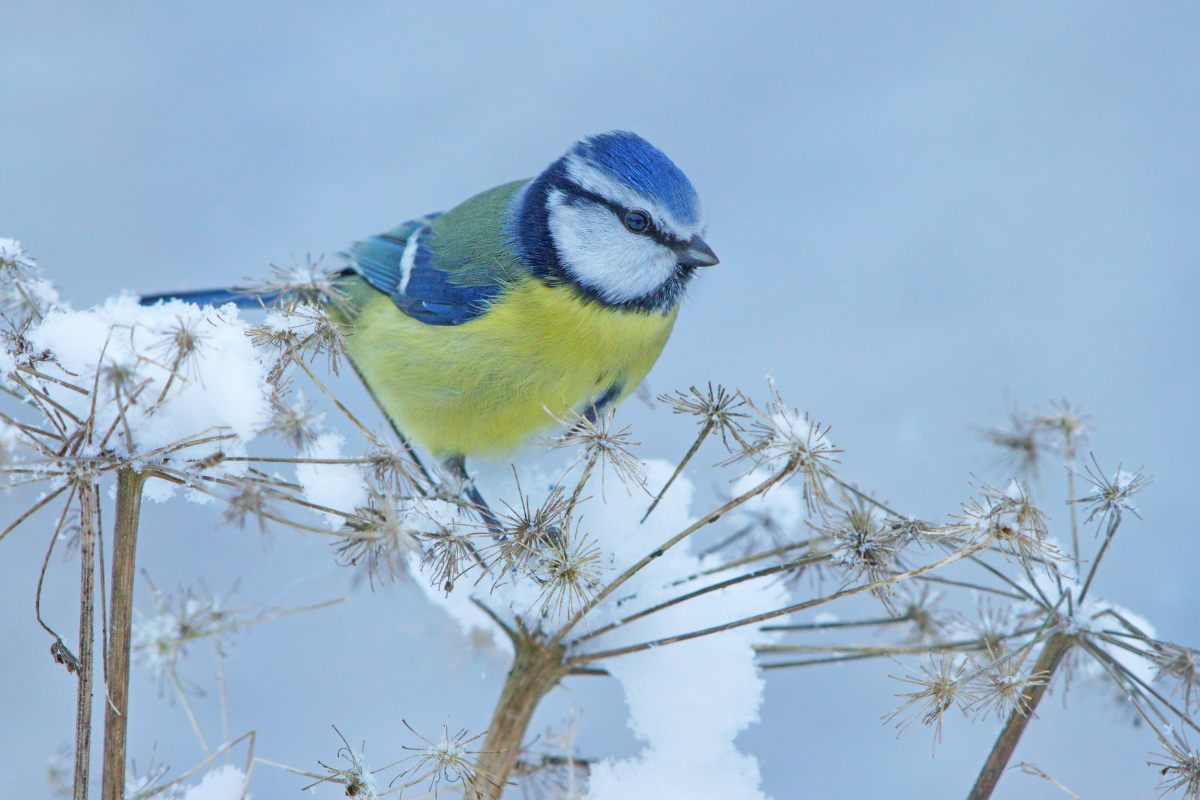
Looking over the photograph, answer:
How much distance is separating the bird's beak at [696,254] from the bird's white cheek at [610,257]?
1 centimetres

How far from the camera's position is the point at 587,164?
946 millimetres

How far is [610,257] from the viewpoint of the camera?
0.94 meters

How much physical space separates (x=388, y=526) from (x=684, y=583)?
29 cm

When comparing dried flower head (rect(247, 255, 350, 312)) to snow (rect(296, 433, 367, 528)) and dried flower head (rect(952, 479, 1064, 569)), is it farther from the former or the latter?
dried flower head (rect(952, 479, 1064, 569))

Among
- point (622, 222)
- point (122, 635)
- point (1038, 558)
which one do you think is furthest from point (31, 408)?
point (1038, 558)

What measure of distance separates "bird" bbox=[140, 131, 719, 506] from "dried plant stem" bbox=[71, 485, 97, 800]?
0.48 metres

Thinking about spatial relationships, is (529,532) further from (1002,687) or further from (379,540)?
(1002,687)

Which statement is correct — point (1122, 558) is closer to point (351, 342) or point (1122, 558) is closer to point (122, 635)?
point (351, 342)

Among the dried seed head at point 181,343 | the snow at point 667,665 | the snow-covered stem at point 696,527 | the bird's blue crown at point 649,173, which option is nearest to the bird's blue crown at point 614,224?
the bird's blue crown at point 649,173

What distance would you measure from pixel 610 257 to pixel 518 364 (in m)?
0.16

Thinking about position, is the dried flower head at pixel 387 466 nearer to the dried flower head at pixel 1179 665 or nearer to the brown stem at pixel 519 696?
the brown stem at pixel 519 696

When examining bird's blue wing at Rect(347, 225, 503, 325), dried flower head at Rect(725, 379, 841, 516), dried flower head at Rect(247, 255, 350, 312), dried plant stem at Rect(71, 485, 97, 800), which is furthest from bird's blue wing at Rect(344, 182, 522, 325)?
dried plant stem at Rect(71, 485, 97, 800)

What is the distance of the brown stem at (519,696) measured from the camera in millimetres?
659

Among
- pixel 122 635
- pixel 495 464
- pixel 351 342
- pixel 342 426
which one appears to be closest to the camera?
pixel 122 635
